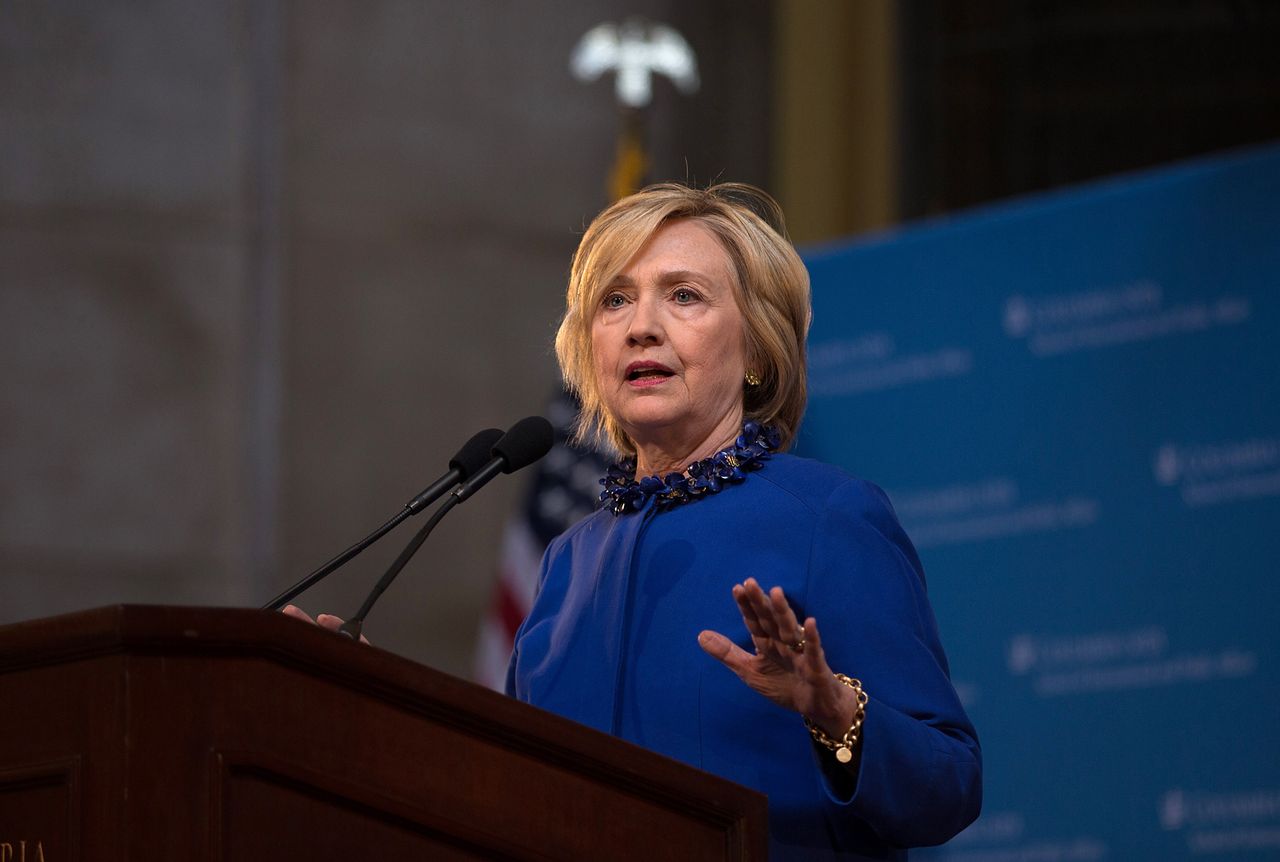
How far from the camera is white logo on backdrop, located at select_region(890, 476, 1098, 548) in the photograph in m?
4.71

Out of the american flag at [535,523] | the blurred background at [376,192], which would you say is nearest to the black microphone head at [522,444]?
the american flag at [535,523]

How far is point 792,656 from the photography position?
5.75ft

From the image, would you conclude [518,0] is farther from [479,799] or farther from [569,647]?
[479,799]

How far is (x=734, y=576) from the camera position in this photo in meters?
2.15

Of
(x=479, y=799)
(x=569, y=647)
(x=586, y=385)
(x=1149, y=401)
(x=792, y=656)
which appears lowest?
(x=479, y=799)

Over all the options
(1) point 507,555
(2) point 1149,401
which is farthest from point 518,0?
(2) point 1149,401

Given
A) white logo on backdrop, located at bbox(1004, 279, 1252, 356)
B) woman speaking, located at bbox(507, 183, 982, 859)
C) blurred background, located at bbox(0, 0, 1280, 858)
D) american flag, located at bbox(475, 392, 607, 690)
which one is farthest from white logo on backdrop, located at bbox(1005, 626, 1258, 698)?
woman speaking, located at bbox(507, 183, 982, 859)

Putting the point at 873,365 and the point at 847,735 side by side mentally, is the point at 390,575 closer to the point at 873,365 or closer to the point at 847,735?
the point at 847,735

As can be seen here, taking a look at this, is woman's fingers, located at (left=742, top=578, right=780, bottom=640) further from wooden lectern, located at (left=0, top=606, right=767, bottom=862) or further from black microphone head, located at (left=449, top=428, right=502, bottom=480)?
black microphone head, located at (left=449, top=428, right=502, bottom=480)

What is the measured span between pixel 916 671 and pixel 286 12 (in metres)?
5.39

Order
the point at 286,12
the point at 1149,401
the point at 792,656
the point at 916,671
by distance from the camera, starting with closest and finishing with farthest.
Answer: the point at 792,656, the point at 916,671, the point at 1149,401, the point at 286,12

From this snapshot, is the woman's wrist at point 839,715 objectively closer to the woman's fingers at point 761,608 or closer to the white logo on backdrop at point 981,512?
the woman's fingers at point 761,608

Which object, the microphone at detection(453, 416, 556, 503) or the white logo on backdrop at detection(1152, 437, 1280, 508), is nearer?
the microphone at detection(453, 416, 556, 503)

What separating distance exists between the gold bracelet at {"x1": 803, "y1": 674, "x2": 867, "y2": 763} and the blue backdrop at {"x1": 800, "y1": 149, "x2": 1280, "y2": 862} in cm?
270
